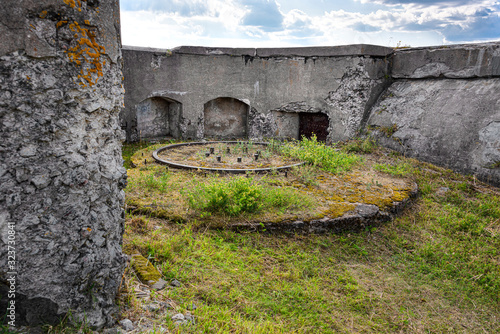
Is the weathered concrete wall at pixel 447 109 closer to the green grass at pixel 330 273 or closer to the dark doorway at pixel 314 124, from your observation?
the dark doorway at pixel 314 124

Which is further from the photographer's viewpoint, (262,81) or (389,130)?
(262,81)

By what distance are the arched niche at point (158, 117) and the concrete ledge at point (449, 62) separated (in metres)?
5.72

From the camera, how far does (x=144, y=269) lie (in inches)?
106

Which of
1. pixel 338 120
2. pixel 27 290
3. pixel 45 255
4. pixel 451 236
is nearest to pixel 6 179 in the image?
pixel 45 255

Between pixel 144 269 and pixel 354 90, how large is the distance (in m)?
7.04

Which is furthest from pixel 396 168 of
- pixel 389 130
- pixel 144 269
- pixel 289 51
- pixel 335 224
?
pixel 144 269

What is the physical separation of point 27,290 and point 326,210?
315 centimetres

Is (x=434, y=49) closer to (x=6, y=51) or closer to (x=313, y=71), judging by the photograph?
(x=313, y=71)

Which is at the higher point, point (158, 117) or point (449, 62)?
point (449, 62)

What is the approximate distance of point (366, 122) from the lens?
8.30 m

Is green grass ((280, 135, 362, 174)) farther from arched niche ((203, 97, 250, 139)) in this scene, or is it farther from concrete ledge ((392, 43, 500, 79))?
arched niche ((203, 97, 250, 139))

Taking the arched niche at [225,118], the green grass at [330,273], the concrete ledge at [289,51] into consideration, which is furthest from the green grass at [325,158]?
the arched niche at [225,118]

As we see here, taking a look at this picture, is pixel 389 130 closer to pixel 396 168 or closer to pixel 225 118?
pixel 396 168

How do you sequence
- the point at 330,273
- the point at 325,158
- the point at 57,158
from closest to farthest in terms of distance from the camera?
the point at 57,158 → the point at 330,273 → the point at 325,158
